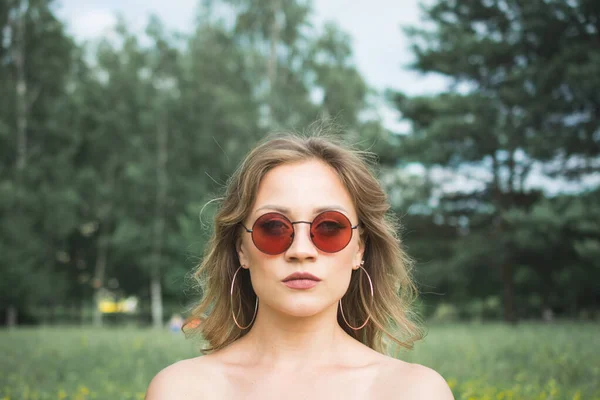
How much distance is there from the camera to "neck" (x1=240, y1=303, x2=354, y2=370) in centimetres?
229

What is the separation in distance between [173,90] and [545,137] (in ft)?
62.0

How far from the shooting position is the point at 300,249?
2189 mm

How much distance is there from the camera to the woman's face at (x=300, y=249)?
219 centimetres

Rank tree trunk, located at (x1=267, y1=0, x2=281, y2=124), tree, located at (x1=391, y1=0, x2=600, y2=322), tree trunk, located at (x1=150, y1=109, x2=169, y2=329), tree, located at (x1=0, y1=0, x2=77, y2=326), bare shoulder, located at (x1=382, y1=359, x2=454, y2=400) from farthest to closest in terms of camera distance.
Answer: tree trunk, located at (x1=150, y1=109, x2=169, y2=329) < tree trunk, located at (x1=267, y1=0, x2=281, y2=124) < tree, located at (x1=0, y1=0, x2=77, y2=326) < tree, located at (x1=391, y1=0, x2=600, y2=322) < bare shoulder, located at (x1=382, y1=359, x2=454, y2=400)

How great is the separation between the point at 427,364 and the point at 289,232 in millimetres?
5232

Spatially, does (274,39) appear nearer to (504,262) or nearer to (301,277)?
(504,262)

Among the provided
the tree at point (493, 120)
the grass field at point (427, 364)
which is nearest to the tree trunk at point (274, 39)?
the tree at point (493, 120)

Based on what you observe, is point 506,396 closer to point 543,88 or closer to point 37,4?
point 543,88

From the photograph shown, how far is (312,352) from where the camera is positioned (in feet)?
7.54

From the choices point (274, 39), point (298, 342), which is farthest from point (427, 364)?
point (274, 39)

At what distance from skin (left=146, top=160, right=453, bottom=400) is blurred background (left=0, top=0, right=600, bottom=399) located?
38.8 ft

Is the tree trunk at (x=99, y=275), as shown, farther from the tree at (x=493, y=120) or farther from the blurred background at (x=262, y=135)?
the tree at (x=493, y=120)

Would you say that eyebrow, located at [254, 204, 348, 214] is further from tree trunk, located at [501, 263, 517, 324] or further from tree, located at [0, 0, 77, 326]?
tree, located at [0, 0, 77, 326]

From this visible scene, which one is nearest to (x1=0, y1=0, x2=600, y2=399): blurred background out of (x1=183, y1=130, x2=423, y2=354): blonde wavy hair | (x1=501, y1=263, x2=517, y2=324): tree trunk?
(x1=501, y1=263, x2=517, y2=324): tree trunk
